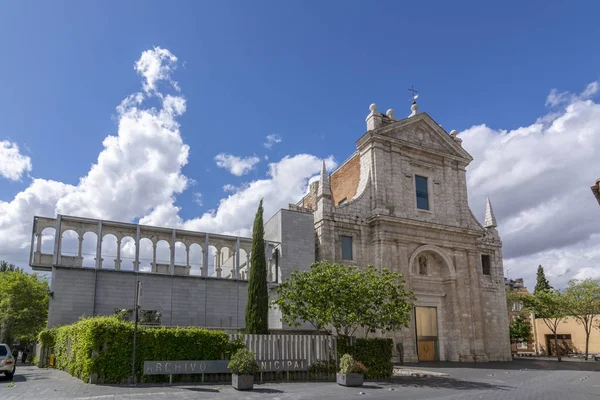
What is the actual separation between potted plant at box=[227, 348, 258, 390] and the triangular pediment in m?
23.2

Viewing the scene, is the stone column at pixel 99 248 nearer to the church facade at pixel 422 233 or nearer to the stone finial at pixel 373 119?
the church facade at pixel 422 233

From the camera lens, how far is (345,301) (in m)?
20.5

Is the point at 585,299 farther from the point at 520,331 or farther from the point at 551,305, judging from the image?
the point at 520,331

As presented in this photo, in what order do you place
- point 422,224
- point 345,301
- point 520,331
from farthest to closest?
point 520,331, point 422,224, point 345,301

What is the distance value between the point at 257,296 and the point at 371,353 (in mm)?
6091

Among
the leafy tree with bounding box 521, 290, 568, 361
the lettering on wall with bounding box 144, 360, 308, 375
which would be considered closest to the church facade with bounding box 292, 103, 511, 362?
the leafy tree with bounding box 521, 290, 568, 361

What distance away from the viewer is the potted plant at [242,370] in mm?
16078

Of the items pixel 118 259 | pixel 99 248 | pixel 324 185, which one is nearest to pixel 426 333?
pixel 324 185

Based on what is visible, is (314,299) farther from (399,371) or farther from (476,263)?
(476,263)

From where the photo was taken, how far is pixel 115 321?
651 inches

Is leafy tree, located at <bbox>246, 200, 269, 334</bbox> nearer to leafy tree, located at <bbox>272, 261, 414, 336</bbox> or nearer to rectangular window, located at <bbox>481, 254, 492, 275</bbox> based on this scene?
leafy tree, located at <bbox>272, 261, 414, 336</bbox>

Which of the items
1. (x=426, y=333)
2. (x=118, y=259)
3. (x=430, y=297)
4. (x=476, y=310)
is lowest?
(x=426, y=333)

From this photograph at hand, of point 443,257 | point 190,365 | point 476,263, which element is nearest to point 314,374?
point 190,365

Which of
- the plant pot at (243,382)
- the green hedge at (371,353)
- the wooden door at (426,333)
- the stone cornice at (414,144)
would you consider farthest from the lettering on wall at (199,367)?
the stone cornice at (414,144)
